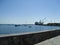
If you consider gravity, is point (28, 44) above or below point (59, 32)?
above

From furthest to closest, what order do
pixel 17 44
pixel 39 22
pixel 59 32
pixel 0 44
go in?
pixel 39 22
pixel 59 32
pixel 17 44
pixel 0 44

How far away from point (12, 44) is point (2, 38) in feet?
2.26

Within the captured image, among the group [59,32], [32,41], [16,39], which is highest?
[16,39]

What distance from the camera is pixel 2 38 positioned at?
15.3 ft

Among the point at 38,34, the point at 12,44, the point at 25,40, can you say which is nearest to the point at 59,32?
the point at 38,34

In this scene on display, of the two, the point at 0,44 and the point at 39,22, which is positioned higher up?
the point at 0,44

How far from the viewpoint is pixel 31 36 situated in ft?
22.0

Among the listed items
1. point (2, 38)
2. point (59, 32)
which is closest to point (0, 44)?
point (2, 38)

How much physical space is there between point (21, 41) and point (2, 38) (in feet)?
4.17

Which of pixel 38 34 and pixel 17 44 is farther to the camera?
pixel 38 34

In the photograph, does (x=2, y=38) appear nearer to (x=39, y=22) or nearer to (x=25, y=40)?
(x=25, y=40)

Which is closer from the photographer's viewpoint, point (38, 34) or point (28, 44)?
point (28, 44)

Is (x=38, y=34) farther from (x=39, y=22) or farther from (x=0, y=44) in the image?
(x=39, y=22)

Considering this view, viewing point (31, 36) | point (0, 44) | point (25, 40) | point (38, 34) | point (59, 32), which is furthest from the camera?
point (59, 32)
